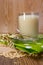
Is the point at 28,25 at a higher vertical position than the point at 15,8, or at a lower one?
lower

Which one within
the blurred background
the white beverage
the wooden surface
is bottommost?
the wooden surface

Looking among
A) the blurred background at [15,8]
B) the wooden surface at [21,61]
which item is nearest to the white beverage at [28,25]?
the wooden surface at [21,61]

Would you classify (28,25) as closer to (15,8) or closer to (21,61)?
(21,61)

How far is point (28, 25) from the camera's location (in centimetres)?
91

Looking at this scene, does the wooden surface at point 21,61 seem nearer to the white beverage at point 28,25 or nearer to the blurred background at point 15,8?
the white beverage at point 28,25

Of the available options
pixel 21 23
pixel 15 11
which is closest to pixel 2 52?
pixel 21 23

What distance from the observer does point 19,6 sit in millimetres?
1548

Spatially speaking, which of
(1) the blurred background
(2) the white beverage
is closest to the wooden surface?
(2) the white beverage

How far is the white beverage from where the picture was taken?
894 millimetres

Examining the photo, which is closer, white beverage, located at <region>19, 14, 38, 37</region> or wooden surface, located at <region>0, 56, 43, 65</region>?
wooden surface, located at <region>0, 56, 43, 65</region>

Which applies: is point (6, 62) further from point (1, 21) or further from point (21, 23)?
point (1, 21)

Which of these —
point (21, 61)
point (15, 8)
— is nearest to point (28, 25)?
point (21, 61)

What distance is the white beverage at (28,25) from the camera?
894mm

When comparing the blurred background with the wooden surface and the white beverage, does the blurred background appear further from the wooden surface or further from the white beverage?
the wooden surface
